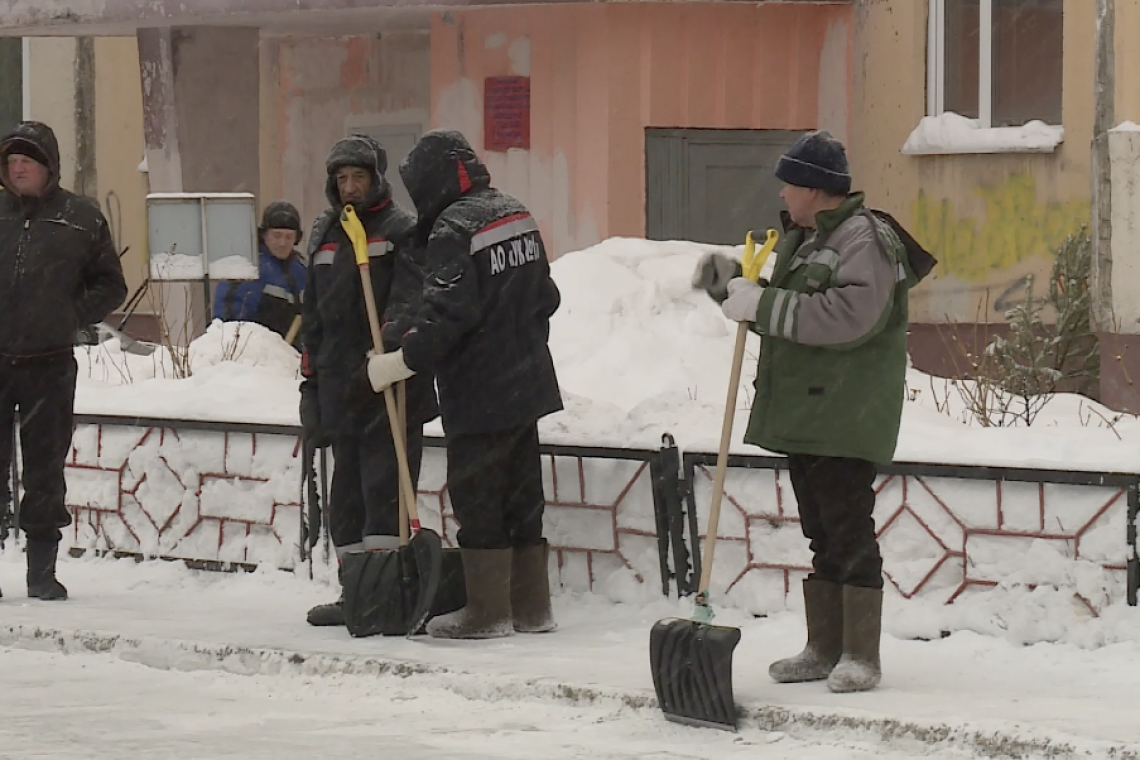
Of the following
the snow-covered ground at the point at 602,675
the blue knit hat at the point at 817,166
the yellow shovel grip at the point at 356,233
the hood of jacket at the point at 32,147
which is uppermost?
the hood of jacket at the point at 32,147

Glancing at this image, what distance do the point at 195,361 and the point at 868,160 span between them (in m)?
5.44

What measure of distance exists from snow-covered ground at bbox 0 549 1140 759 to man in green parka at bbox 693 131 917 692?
252mm

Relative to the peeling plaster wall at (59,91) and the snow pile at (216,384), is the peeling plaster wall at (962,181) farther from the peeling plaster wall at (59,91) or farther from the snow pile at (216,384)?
the peeling plaster wall at (59,91)

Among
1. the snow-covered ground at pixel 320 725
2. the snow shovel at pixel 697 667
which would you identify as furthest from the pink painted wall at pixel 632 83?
the snow shovel at pixel 697 667

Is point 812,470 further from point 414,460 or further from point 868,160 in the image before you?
point 868,160

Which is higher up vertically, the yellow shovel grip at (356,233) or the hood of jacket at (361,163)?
the hood of jacket at (361,163)

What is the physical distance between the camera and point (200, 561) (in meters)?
9.53

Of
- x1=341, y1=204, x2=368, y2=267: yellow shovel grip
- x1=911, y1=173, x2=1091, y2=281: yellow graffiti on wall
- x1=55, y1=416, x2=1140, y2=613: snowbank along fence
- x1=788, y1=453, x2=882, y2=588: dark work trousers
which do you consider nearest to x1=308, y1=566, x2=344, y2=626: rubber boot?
x1=55, y1=416, x2=1140, y2=613: snowbank along fence

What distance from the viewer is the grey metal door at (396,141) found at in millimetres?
17781

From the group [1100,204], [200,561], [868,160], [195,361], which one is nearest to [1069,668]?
[200,561]

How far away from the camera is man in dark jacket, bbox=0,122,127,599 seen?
8586 millimetres

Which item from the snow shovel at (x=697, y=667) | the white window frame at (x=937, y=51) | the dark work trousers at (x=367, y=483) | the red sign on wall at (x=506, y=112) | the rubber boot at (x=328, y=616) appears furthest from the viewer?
the red sign on wall at (x=506, y=112)

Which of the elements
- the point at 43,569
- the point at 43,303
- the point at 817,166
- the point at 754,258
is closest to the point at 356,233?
the point at 43,303

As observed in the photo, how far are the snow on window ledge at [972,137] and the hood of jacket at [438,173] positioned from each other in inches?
272
